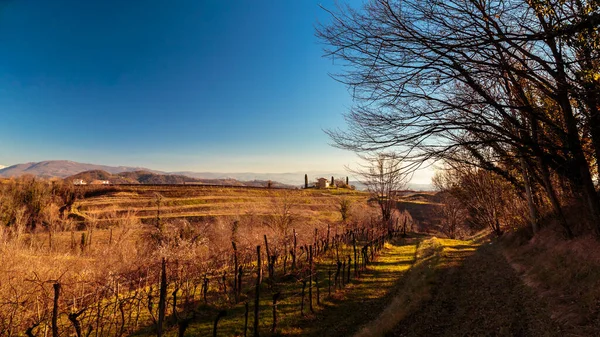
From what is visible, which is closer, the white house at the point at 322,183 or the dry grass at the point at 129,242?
the dry grass at the point at 129,242

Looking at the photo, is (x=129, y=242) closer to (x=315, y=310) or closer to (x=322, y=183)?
(x=315, y=310)

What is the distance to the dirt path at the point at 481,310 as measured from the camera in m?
6.22

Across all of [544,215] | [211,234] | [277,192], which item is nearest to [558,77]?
[544,215]

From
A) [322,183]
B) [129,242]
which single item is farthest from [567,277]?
[322,183]

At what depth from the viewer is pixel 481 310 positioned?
7633mm

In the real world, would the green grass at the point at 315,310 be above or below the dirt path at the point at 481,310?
below

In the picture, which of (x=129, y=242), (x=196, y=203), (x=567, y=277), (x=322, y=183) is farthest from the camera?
(x=322, y=183)

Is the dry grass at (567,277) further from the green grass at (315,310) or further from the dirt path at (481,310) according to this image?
the green grass at (315,310)

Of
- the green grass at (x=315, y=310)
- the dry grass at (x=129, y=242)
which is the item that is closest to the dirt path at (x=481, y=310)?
the green grass at (x=315, y=310)

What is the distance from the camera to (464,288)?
9.86m

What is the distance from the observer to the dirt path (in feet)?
20.4

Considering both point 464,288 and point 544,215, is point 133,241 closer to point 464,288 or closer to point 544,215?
point 464,288

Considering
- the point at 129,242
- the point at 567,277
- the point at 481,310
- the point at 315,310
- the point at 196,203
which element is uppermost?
the point at 567,277

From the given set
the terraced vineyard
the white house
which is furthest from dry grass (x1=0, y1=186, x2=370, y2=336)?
the white house
